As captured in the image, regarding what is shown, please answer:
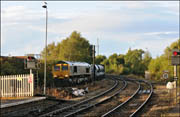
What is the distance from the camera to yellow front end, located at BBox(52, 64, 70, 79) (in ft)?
117

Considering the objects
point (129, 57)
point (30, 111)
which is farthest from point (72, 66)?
point (129, 57)

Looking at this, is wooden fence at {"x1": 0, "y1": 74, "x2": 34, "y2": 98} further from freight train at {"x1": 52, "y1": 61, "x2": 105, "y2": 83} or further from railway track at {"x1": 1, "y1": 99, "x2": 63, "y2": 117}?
Result: freight train at {"x1": 52, "y1": 61, "x2": 105, "y2": 83}

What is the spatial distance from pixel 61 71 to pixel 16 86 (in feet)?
57.3

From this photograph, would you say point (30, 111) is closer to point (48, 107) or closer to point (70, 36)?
point (48, 107)

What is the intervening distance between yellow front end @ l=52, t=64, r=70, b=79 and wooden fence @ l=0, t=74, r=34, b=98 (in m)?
16.7

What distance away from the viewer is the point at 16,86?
18.6 metres

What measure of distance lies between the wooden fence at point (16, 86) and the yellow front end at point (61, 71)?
54.7ft

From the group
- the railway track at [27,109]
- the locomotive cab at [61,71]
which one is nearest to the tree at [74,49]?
the locomotive cab at [61,71]

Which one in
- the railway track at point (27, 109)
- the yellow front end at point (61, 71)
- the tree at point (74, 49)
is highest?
the tree at point (74, 49)

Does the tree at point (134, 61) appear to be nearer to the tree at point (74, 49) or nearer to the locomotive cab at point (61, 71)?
the tree at point (74, 49)

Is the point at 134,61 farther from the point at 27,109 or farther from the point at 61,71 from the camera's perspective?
the point at 27,109

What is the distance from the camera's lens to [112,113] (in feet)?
52.8

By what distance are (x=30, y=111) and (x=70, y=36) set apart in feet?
183

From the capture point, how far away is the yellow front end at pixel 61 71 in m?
35.6
